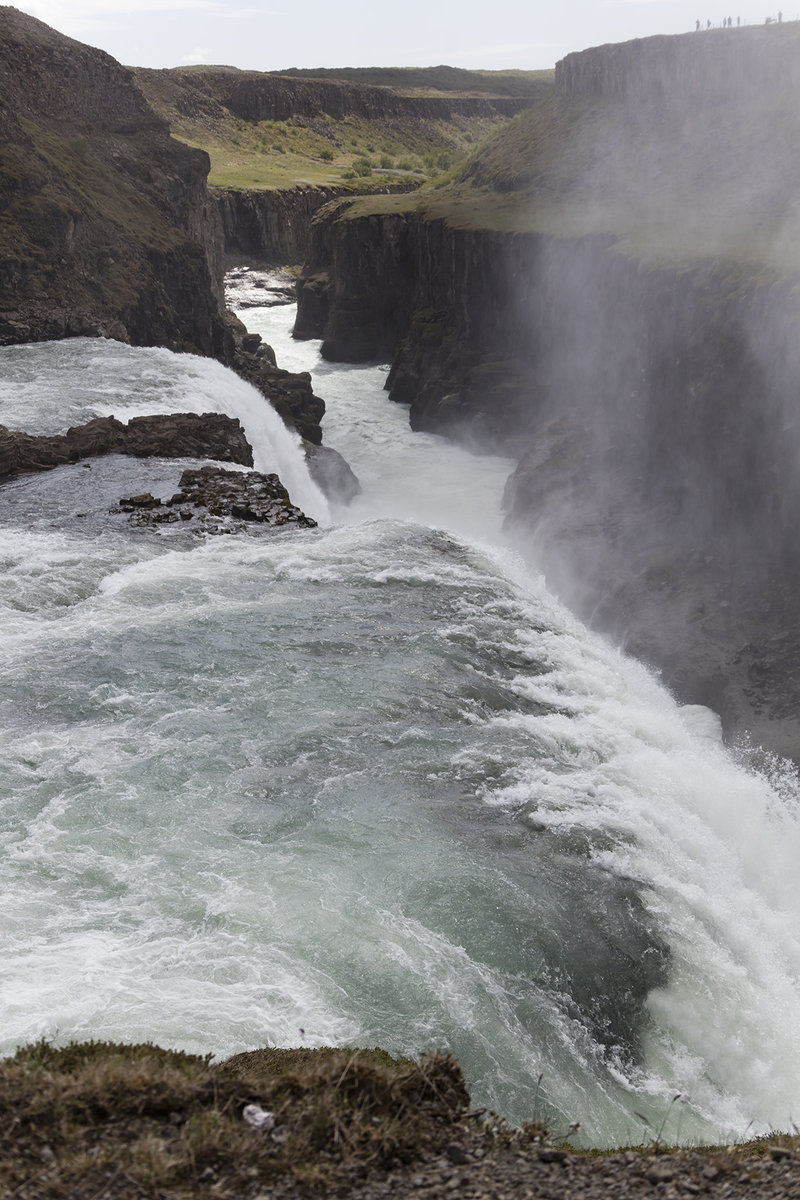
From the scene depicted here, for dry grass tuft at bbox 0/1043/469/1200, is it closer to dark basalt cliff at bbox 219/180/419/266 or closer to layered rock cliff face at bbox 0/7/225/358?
layered rock cliff face at bbox 0/7/225/358

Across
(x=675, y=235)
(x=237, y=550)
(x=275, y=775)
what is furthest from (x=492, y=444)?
(x=275, y=775)

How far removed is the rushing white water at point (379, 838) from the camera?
9.47 m

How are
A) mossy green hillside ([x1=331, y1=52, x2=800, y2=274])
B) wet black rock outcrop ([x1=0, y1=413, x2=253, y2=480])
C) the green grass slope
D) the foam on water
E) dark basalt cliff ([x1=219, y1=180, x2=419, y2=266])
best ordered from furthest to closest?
dark basalt cliff ([x1=219, y1=180, x2=419, y2=266]) → the green grass slope → mossy green hillside ([x1=331, y1=52, x2=800, y2=274]) → the foam on water → wet black rock outcrop ([x1=0, y1=413, x2=253, y2=480])

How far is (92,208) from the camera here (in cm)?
4194

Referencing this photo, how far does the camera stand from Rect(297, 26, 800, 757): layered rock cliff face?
26984 millimetres

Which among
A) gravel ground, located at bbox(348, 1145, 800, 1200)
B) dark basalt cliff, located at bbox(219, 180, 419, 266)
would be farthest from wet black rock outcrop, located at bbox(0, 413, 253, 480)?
dark basalt cliff, located at bbox(219, 180, 419, 266)

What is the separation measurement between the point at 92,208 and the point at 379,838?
121ft

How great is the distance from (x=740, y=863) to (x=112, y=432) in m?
19.3

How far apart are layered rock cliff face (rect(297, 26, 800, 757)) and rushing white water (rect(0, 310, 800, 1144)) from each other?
24.0 ft

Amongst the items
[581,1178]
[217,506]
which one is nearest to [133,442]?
[217,506]

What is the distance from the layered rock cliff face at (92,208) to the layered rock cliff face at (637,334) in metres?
12.4

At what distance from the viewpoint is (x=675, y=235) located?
39594 millimetres

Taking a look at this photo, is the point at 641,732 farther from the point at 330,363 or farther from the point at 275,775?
the point at 330,363

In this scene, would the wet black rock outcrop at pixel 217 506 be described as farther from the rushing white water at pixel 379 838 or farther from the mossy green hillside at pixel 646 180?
the mossy green hillside at pixel 646 180
